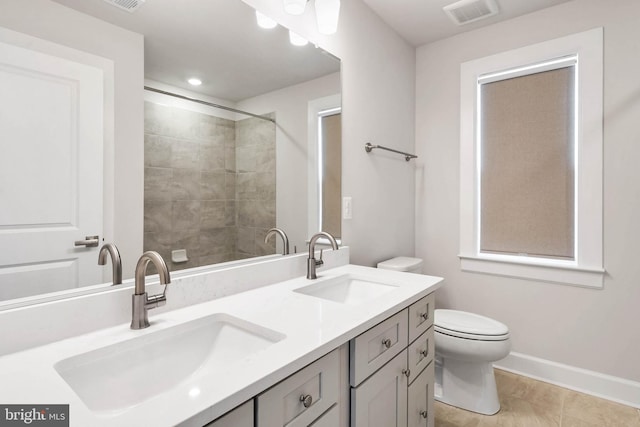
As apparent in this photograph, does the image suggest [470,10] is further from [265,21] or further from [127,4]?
[127,4]

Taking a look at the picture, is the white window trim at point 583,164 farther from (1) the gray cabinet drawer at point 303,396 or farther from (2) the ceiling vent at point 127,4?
(2) the ceiling vent at point 127,4

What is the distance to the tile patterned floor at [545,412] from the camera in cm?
175

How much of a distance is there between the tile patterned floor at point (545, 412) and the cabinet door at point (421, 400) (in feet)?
1.32

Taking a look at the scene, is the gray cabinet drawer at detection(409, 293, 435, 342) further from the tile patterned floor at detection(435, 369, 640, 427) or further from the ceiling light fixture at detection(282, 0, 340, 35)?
the ceiling light fixture at detection(282, 0, 340, 35)

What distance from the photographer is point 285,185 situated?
1.55 m

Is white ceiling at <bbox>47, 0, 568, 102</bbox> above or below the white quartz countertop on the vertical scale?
above

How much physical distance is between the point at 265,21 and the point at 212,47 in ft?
1.04

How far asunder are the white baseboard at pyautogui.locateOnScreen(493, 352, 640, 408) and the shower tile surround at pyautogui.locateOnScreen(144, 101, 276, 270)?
1968 millimetres

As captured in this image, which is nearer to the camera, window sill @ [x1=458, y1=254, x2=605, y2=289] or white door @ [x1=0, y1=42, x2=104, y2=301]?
white door @ [x1=0, y1=42, x2=104, y2=301]

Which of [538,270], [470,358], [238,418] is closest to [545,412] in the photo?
[470,358]

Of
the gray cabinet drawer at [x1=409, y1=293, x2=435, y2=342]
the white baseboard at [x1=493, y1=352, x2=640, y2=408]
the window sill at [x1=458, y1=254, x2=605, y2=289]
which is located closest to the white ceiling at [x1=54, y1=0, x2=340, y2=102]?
the gray cabinet drawer at [x1=409, y1=293, x2=435, y2=342]

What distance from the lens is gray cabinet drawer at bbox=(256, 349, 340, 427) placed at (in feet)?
2.24

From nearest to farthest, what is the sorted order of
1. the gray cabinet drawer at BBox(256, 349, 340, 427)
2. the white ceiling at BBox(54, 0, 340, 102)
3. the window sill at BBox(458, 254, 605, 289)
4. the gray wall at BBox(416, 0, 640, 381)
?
1. the gray cabinet drawer at BBox(256, 349, 340, 427)
2. the white ceiling at BBox(54, 0, 340, 102)
3. the gray wall at BBox(416, 0, 640, 381)
4. the window sill at BBox(458, 254, 605, 289)

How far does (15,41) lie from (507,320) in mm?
2807
